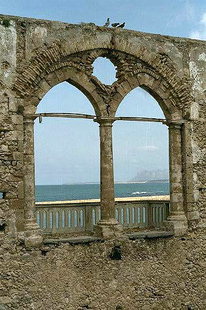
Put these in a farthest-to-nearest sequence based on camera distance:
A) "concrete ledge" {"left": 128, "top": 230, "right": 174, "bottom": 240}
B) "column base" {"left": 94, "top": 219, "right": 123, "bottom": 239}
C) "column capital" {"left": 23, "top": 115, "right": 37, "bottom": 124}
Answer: "concrete ledge" {"left": 128, "top": 230, "right": 174, "bottom": 240} < "column base" {"left": 94, "top": 219, "right": 123, "bottom": 239} < "column capital" {"left": 23, "top": 115, "right": 37, "bottom": 124}

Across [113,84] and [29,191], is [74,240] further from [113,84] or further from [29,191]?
[113,84]

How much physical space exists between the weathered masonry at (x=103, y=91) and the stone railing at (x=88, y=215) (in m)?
0.93

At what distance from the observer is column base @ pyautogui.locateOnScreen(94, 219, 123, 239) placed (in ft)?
34.1

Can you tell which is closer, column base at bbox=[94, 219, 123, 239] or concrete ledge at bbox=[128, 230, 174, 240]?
column base at bbox=[94, 219, 123, 239]

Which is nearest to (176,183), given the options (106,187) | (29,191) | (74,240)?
(106,187)

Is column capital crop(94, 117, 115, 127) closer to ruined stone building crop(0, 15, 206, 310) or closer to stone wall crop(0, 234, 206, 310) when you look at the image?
ruined stone building crop(0, 15, 206, 310)

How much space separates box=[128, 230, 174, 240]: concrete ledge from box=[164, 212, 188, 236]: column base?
0.14 metres

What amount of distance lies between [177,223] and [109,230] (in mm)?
1680

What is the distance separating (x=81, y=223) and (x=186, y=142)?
298 centimetres

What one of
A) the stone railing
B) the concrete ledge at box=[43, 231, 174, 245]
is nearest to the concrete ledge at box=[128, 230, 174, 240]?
the concrete ledge at box=[43, 231, 174, 245]

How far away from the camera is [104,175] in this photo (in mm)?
10500

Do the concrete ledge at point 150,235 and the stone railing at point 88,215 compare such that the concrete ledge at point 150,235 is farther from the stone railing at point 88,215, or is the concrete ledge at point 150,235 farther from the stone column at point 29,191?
the stone column at point 29,191

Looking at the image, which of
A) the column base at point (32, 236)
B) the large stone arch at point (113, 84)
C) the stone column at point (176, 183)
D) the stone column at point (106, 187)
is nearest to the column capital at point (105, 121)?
the stone column at point (106, 187)

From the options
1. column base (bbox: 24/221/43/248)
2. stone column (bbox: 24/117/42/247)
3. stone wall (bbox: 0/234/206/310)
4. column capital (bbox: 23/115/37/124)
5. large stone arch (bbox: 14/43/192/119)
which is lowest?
stone wall (bbox: 0/234/206/310)
